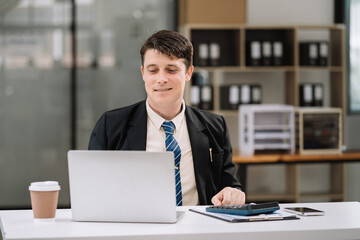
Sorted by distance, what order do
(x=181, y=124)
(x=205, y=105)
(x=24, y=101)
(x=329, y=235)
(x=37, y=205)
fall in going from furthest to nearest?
1. (x=24, y=101)
2. (x=205, y=105)
3. (x=181, y=124)
4. (x=37, y=205)
5. (x=329, y=235)

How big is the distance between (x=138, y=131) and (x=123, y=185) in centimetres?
61

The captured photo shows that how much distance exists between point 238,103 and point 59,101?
1623 millimetres

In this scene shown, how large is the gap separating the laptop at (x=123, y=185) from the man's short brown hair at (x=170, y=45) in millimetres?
606

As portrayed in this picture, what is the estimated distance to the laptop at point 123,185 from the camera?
1815 mm

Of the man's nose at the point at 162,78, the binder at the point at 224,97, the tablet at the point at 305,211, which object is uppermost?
the man's nose at the point at 162,78

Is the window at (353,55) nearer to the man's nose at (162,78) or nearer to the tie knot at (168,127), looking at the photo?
the tie knot at (168,127)

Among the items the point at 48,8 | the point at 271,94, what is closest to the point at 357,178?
the point at 271,94

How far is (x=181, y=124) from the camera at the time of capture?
248 centimetres

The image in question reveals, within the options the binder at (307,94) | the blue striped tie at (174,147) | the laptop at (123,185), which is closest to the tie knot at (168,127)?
the blue striped tie at (174,147)

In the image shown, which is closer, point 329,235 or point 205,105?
point 329,235

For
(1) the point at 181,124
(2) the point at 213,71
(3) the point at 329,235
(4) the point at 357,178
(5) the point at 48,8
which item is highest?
(5) the point at 48,8

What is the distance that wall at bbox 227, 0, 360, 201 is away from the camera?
A: 546 cm

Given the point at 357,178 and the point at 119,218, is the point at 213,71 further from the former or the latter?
the point at 119,218

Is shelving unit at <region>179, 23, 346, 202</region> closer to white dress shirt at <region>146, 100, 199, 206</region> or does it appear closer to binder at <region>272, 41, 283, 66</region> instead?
binder at <region>272, 41, 283, 66</region>
